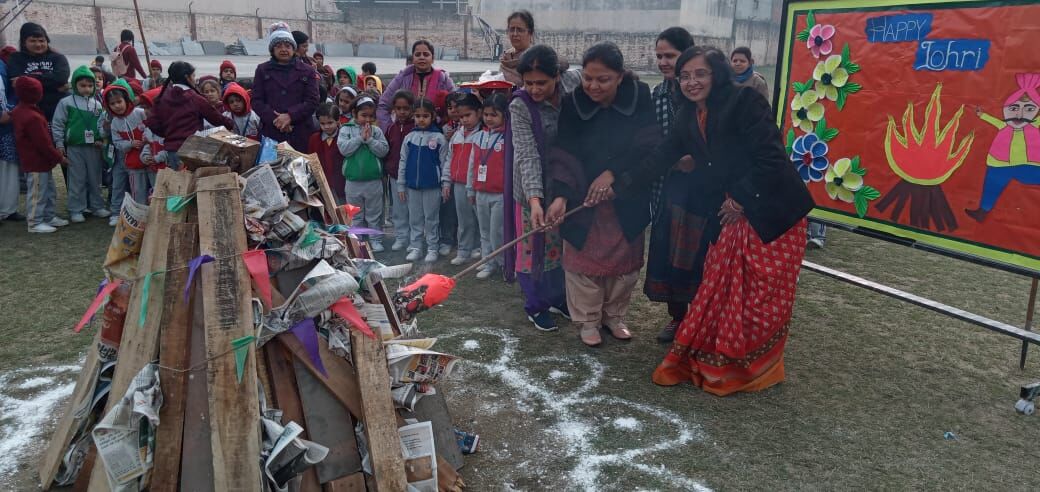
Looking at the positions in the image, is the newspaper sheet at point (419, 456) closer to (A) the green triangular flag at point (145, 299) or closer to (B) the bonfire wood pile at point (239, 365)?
(B) the bonfire wood pile at point (239, 365)

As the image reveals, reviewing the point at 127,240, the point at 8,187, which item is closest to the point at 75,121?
the point at 8,187

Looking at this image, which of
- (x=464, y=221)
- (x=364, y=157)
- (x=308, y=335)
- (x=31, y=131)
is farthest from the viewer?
(x=31, y=131)

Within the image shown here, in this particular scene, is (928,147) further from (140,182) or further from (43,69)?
(43,69)

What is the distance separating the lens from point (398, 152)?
6.62 m

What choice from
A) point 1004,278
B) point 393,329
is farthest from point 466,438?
point 1004,278

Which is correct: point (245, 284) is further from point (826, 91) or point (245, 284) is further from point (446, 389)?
point (826, 91)

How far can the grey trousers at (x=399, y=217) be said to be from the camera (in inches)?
266

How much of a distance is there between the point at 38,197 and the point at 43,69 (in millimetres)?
1581

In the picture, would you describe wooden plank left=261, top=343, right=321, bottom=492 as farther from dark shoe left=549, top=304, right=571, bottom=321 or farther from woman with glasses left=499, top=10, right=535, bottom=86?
woman with glasses left=499, top=10, right=535, bottom=86

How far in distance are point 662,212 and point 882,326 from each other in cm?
181

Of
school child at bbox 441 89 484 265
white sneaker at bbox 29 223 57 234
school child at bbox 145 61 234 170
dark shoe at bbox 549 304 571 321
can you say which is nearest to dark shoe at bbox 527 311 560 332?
dark shoe at bbox 549 304 571 321

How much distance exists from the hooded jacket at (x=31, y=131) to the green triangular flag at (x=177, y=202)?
553 centimetres

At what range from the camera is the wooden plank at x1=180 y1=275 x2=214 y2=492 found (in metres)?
2.56

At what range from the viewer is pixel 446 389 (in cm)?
390
